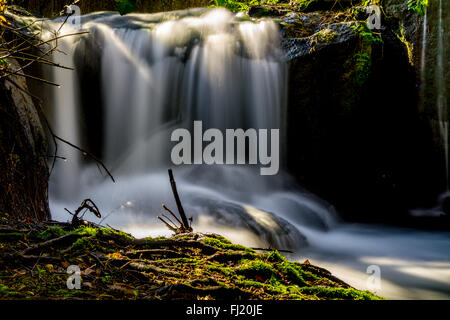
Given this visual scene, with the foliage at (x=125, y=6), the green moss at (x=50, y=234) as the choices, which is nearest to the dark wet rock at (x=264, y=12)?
the foliage at (x=125, y=6)

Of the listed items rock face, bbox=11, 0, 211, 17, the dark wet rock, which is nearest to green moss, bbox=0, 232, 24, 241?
the dark wet rock

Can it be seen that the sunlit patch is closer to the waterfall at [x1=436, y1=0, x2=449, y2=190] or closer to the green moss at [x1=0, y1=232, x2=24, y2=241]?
the green moss at [x1=0, y1=232, x2=24, y2=241]

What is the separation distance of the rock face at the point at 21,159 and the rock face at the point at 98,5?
1001 cm

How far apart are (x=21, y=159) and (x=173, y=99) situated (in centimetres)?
483

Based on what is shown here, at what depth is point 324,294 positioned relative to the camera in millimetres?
1661

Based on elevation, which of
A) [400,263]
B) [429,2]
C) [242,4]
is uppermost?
[242,4]

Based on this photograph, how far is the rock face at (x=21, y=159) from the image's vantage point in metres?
2.65

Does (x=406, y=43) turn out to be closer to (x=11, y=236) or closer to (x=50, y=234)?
(x=50, y=234)

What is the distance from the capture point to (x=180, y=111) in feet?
24.6

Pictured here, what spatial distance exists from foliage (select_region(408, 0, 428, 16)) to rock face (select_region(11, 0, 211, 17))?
7.50 m

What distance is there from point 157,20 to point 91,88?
286 cm

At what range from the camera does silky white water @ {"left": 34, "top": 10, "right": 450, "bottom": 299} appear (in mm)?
6027

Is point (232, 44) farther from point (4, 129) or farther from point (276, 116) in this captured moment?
point (4, 129)

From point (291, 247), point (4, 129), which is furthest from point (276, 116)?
point (4, 129)
